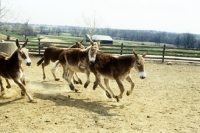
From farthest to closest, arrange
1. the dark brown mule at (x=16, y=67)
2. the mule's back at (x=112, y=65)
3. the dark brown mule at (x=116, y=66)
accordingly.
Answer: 1. the mule's back at (x=112, y=65)
2. the dark brown mule at (x=16, y=67)
3. the dark brown mule at (x=116, y=66)

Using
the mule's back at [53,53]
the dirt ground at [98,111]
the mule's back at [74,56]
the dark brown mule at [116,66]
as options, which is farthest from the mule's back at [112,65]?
the mule's back at [53,53]

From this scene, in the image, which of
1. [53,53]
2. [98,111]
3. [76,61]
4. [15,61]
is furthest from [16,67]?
[53,53]

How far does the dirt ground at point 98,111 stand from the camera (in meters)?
5.11

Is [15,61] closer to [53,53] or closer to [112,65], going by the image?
[112,65]

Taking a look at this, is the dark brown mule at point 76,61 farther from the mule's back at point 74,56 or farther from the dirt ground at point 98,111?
the dirt ground at point 98,111

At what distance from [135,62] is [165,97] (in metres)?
2.07

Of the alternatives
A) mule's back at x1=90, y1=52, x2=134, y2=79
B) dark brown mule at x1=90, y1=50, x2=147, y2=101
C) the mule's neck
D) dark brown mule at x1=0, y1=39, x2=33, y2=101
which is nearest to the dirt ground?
dark brown mule at x1=0, y1=39, x2=33, y2=101

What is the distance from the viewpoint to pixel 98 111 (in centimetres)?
623

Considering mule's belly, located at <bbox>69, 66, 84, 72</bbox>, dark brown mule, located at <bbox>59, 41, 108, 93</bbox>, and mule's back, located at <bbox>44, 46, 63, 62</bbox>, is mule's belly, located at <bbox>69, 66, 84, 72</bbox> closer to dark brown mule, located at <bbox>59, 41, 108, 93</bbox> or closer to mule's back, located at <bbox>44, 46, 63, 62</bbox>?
dark brown mule, located at <bbox>59, 41, 108, 93</bbox>

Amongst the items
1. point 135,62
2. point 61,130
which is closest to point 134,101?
point 135,62

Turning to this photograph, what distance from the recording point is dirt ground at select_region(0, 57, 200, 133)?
16.8ft

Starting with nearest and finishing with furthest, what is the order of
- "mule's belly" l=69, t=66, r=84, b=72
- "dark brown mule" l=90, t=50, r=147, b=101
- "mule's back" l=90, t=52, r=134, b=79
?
"dark brown mule" l=90, t=50, r=147, b=101 < "mule's back" l=90, t=52, r=134, b=79 < "mule's belly" l=69, t=66, r=84, b=72

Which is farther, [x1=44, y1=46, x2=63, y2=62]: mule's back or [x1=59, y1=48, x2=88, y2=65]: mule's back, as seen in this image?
[x1=44, y1=46, x2=63, y2=62]: mule's back

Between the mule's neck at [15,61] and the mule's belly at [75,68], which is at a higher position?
the mule's neck at [15,61]
